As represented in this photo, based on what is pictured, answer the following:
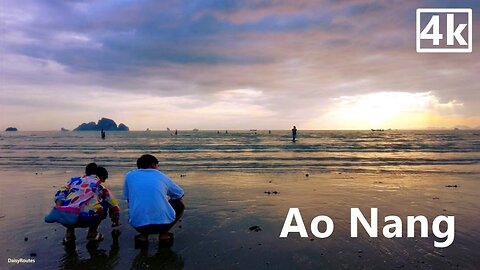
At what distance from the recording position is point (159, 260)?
597 centimetres

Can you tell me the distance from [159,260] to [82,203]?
6.00ft

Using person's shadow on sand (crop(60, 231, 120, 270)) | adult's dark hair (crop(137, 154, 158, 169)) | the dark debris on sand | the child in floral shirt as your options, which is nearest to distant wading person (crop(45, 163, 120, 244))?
the child in floral shirt

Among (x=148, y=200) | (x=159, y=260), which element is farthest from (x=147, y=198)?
(x=159, y=260)

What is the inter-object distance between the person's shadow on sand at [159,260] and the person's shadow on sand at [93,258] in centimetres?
37

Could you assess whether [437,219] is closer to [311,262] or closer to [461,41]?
[311,262]

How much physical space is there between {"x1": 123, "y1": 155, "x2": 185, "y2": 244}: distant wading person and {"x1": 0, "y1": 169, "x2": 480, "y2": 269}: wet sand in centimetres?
43

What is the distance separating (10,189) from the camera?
1316 cm

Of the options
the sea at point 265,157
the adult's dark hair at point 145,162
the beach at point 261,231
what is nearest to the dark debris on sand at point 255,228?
the beach at point 261,231

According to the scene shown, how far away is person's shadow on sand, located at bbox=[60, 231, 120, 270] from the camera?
574cm

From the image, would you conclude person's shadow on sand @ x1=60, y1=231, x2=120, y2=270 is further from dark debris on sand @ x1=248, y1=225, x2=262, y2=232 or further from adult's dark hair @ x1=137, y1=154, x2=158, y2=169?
dark debris on sand @ x1=248, y1=225, x2=262, y2=232

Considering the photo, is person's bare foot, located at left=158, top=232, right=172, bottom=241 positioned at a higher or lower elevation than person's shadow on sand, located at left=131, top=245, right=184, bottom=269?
higher

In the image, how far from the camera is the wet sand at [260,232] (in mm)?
5934

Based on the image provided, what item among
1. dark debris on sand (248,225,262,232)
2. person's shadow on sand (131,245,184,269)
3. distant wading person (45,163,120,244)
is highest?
distant wading person (45,163,120,244)

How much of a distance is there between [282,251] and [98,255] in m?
3.15
